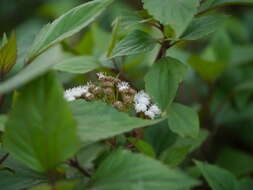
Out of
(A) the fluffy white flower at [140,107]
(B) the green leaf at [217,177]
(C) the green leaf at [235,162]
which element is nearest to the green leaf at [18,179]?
(A) the fluffy white flower at [140,107]

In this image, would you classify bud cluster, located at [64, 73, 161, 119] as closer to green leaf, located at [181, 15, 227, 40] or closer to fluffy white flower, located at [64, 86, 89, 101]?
fluffy white flower, located at [64, 86, 89, 101]

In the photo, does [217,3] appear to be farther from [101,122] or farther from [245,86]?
[245,86]

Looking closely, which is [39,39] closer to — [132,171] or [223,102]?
[132,171]

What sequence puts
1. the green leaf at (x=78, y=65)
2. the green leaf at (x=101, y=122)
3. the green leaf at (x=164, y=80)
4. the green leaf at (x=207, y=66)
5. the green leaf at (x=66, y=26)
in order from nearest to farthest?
the green leaf at (x=101, y=122), the green leaf at (x=66, y=26), the green leaf at (x=164, y=80), the green leaf at (x=78, y=65), the green leaf at (x=207, y=66)

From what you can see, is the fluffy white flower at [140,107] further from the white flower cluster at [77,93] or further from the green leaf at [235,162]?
the green leaf at [235,162]

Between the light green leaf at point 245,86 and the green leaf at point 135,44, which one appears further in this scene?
the light green leaf at point 245,86

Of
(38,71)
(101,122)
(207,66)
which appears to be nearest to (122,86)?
(101,122)
